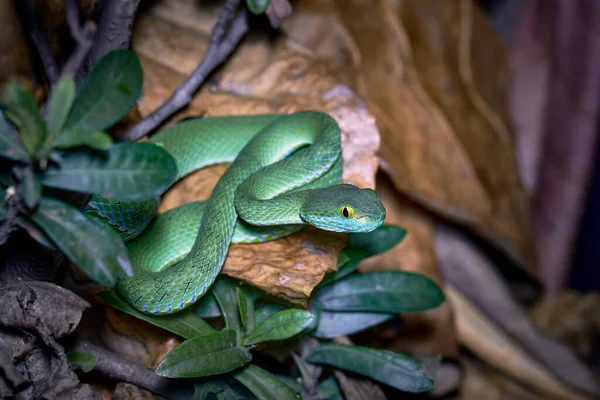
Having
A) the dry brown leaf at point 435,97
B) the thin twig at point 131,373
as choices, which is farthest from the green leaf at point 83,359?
the dry brown leaf at point 435,97

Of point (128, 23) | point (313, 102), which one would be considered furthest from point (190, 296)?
point (313, 102)

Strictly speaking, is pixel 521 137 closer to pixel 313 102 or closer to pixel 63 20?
pixel 313 102

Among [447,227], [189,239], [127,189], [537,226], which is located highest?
[127,189]

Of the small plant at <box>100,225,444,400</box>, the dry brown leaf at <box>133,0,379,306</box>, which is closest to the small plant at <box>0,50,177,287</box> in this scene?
the small plant at <box>100,225,444,400</box>

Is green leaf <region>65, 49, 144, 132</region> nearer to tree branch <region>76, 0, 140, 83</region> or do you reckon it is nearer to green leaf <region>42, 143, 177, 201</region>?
green leaf <region>42, 143, 177, 201</region>

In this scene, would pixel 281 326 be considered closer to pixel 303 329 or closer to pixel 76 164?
pixel 303 329

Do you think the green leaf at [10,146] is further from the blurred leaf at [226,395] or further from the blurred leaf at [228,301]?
the blurred leaf at [226,395]
